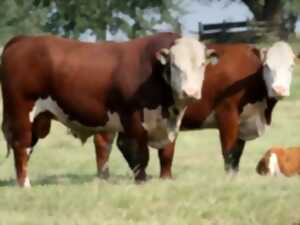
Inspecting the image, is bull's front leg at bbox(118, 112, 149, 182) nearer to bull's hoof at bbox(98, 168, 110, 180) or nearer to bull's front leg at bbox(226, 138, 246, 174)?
bull's hoof at bbox(98, 168, 110, 180)

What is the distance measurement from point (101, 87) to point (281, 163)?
346 cm

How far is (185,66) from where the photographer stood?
13352 mm

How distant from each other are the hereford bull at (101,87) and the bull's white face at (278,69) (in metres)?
1.88

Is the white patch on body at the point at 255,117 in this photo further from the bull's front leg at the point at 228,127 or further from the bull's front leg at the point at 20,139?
the bull's front leg at the point at 20,139

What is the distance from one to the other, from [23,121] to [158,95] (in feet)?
5.63

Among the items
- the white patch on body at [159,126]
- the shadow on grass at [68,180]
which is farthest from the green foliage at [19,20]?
the white patch on body at [159,126]

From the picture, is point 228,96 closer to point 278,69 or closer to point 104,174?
point 278,69

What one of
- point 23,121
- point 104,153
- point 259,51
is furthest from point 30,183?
point 259,51

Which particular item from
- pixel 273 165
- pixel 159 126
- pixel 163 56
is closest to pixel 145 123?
pixel 159 126

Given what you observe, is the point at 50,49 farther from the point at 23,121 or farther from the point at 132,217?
the point at 132,217

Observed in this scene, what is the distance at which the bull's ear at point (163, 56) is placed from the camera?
1331 cm

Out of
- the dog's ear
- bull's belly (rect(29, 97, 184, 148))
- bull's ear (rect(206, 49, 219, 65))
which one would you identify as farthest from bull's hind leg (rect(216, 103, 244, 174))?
bull's belly (rect(29, 97, 184, 148))

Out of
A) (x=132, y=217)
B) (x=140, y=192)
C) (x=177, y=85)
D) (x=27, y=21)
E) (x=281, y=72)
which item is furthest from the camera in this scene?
(x=27, y=21)

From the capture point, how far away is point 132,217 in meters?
10.1
